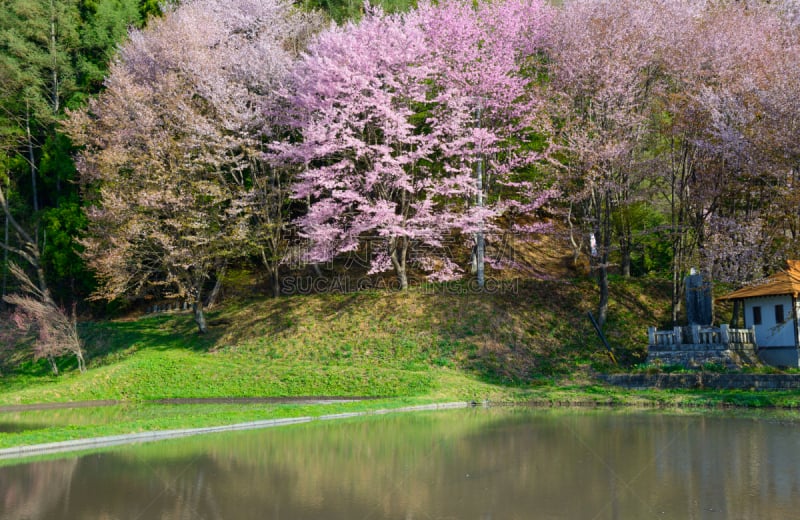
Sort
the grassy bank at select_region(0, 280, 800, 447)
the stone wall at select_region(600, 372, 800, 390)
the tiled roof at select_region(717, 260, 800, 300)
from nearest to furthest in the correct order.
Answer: the stone wall at select_region(600, 372, 800, 390), the grassy bank at select_region(0, 280, 800, 447), the tiled roof at select_region(717, 260, 800, 300)

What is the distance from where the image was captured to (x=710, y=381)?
90.2ft

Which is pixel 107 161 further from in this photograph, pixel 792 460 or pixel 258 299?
pixel 792 460

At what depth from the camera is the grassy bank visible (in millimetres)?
28453

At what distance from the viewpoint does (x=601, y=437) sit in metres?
17.9

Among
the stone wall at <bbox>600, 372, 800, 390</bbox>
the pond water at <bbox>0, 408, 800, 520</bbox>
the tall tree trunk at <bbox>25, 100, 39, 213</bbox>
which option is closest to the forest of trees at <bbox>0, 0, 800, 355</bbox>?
the stone wall at <bbox>600, 372, 800, 390</bbox>

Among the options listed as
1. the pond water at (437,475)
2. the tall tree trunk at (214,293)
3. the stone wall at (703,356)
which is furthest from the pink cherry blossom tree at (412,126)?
the pond water at (437,475)

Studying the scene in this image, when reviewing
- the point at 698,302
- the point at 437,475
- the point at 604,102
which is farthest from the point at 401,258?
the point at 437,475

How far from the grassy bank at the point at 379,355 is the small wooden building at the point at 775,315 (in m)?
4.93

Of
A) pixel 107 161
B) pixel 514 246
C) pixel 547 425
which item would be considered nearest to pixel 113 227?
pixel 107 161

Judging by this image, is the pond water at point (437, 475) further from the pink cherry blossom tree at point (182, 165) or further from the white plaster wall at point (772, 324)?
the pink cherry blossom tree at point (182, 165)

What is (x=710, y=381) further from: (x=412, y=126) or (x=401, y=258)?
(x=412, y=126)

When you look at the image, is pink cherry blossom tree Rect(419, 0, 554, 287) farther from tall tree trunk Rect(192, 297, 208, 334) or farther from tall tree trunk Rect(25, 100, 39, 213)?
tall tree trunk Rect(25, 100, 39, 213)

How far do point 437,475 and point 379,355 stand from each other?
2036cm

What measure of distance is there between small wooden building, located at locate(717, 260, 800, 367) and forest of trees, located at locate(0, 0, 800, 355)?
3.43ft
